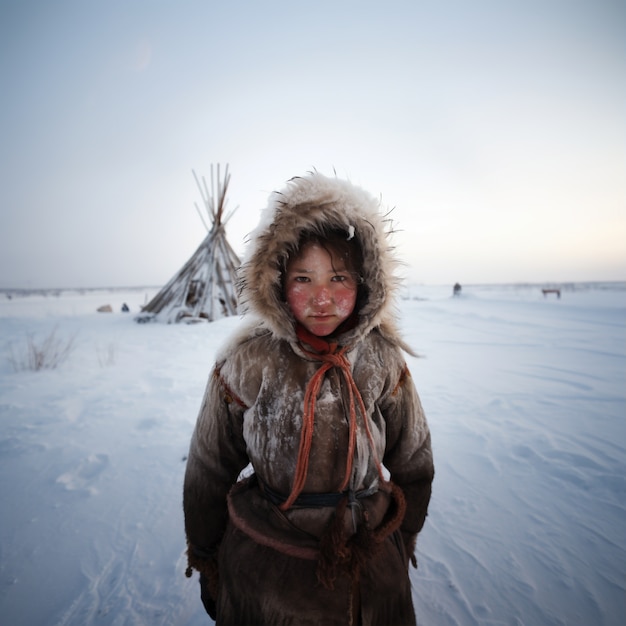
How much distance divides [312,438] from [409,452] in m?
0.46

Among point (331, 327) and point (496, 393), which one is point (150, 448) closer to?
point (331, 327)

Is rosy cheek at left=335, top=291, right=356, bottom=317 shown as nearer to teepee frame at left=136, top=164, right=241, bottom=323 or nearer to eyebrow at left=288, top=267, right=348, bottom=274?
eyebrow at left=288, top=267, right=348, bottom=274

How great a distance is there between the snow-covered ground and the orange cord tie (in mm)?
316

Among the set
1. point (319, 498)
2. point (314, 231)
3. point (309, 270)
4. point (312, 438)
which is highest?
point (314, 231)

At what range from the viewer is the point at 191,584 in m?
1.52

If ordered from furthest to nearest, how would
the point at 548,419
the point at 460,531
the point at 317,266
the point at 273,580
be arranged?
1. the point at 548,419
2. the point at 460,531
3. the point at 317,266
4. the point at 273,580

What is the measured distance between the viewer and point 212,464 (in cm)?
111

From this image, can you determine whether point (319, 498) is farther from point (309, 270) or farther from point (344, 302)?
point (309, 270)

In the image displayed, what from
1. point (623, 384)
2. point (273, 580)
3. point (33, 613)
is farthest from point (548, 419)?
point (33, 613)

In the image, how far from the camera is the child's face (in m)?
1.06

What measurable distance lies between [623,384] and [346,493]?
491cm

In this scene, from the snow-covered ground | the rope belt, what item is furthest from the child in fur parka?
the snow-covered ground

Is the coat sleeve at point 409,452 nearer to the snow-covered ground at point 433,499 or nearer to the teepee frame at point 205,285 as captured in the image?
the snow-covered ground at point 433,499

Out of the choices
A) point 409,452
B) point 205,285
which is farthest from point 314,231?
point 205,285
